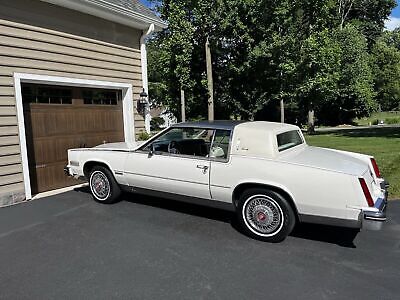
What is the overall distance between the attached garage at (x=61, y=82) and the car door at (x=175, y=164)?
7.96 feet

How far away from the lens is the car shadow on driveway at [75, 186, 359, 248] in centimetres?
425

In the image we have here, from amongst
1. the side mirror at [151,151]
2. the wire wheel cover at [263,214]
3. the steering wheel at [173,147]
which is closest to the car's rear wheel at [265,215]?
the wire wheel cover at [263,214]

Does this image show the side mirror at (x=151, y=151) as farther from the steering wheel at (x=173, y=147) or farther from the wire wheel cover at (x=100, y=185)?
the wire wheel cover at (x=100, y=185)

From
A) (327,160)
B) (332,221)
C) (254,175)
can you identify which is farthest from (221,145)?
(332,221)

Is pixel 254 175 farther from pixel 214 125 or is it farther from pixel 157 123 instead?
pixel 157 123

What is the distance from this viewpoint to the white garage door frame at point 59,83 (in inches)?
236

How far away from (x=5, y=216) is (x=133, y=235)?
2399 mm

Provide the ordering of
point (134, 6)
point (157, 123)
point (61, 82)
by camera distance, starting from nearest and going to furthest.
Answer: point (61, 82) < point (134, 6) < point (157, 123)

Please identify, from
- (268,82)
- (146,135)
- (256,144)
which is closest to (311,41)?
(268,82)

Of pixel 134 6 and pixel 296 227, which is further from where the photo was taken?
pixel 134 6

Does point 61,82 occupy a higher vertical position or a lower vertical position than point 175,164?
higher

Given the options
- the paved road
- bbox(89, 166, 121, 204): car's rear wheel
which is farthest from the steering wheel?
bbox(89, 166, 121, 204): car's rear wheel

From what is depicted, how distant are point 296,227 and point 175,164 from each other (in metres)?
1.95

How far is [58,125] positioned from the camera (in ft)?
22.5
